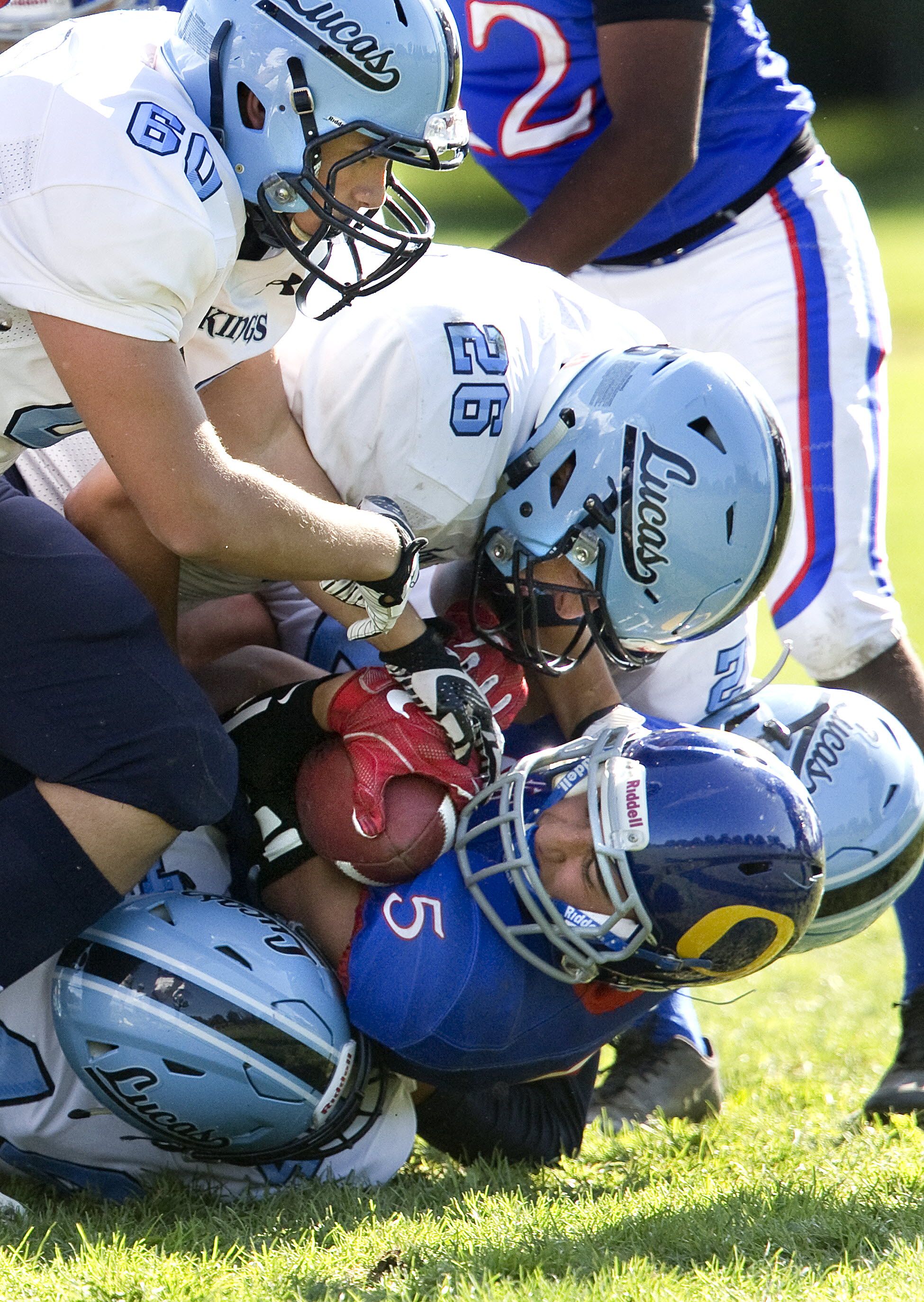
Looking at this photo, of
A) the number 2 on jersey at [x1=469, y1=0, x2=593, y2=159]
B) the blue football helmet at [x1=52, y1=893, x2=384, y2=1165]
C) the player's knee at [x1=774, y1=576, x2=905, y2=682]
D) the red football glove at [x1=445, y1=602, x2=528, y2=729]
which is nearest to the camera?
Answer: the blue football helmet at [x1=52, y1=893, x2=384, y2=1165]

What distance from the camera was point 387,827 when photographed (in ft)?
9.32

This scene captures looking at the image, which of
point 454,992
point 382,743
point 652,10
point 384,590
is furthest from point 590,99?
point 454,992

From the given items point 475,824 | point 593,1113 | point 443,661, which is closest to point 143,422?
point 443,661

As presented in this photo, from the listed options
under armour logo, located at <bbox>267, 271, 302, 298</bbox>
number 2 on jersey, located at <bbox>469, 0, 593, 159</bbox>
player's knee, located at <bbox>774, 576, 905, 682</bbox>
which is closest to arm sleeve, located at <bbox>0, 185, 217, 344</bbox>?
under armour logo, located at <bbox>267, 271, 302, 298</bbox>

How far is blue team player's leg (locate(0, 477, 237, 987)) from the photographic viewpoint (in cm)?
265

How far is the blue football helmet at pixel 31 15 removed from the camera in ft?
12.3

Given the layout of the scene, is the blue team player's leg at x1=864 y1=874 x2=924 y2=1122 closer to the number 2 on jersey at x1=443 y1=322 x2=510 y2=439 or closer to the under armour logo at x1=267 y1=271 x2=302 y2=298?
the number 2 on jersey at x1=443 y1=322 x2=510 y2=439

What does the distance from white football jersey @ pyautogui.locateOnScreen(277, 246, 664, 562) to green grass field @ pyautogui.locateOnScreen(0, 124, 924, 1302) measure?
4.13ft

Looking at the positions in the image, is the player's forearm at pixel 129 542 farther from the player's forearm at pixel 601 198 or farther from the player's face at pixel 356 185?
the player's forearm at pixel 601 198

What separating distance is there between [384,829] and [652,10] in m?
2.00

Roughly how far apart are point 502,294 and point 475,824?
1049mm

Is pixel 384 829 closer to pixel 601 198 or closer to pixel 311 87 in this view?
pixel 311 87

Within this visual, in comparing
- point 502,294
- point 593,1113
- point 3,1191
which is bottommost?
point 593,1113

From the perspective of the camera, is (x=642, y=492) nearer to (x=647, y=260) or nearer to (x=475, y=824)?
(x=475, y=824)
